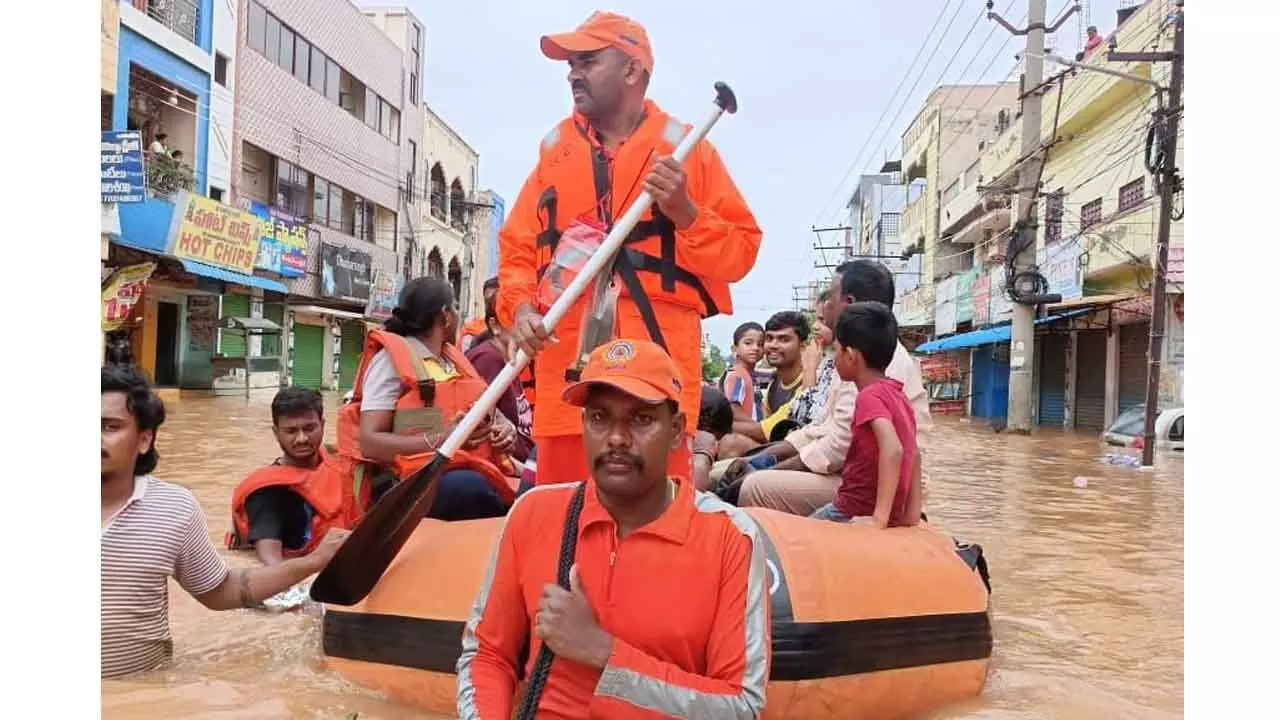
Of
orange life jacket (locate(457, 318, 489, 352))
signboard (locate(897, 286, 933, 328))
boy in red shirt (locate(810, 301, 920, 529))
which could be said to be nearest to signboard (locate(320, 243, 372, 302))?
signboard (locate(897, 286, 933, 328))

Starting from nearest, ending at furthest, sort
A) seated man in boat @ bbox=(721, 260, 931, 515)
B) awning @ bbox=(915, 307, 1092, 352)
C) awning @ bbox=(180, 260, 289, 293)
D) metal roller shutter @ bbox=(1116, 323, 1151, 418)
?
seated man in boat @ bbox=(721, 260, 931, 515) < awning @ bbox=(180, 260, 289, 293) < metal roller shutter @ bbox=(1116, 323, 1151, 418) < awning @ bbox=(915, 307, 1092, 352)

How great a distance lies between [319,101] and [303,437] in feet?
74.0

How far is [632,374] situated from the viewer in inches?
73.0

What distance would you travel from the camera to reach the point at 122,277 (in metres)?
15.3

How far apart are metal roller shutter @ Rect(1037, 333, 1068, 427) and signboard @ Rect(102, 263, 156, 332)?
62.3 feet

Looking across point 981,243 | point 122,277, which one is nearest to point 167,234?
point 122,277

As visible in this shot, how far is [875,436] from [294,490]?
272 centimetres

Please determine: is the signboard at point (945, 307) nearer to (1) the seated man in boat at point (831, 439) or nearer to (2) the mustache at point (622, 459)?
(1) the seated man in boat at point (831, 439)

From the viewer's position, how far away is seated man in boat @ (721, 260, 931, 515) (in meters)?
3.71

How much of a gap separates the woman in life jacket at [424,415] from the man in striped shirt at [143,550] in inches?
24.2

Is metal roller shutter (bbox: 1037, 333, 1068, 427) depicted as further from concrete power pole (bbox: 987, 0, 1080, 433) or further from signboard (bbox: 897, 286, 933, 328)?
signboard (bbox: 897, 286, 933, 328)

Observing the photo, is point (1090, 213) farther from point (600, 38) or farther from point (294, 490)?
point (600, 38)

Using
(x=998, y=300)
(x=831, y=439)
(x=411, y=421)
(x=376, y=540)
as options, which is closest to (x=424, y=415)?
(x=411, y=421)

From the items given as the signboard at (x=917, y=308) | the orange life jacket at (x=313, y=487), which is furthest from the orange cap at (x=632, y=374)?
the signboard at (x=917, y=308)
